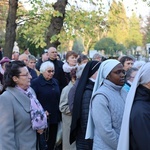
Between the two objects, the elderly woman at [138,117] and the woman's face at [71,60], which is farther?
the woman's face at [71,60]

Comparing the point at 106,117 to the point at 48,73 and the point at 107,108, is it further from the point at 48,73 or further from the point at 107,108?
the point at 48,73

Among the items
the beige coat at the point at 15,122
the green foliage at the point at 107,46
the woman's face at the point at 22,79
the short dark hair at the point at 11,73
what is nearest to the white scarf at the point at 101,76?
the beige coat at the point at 15,122

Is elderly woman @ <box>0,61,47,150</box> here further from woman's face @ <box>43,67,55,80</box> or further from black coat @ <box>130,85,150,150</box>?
woman's face @ <box>43,67,55,80</box>

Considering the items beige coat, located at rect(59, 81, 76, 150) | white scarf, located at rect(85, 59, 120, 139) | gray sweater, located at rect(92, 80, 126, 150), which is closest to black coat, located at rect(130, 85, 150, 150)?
gray sweater, located at rect(92, 80, 126, 150)

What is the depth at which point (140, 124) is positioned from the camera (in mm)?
3006

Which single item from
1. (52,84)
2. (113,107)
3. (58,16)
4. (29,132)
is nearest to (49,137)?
(52,84)

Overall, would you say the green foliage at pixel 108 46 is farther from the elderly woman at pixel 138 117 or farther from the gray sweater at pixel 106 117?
the elderly woman at pixel 138 117

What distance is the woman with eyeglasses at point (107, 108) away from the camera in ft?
12.7

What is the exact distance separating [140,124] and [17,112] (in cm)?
160

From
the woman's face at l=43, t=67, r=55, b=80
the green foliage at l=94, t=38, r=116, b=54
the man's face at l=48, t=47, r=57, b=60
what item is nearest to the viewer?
the woman's face at l=43, t=67, r=55, b=80

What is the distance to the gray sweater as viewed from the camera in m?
3.86

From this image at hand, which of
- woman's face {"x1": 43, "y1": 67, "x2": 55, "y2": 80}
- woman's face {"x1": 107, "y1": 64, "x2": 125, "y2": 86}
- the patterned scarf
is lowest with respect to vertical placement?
the patterned scarf

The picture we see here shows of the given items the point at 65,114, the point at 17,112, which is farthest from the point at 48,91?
the point at 17,112

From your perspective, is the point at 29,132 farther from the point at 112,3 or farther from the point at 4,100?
the point at 112,3
